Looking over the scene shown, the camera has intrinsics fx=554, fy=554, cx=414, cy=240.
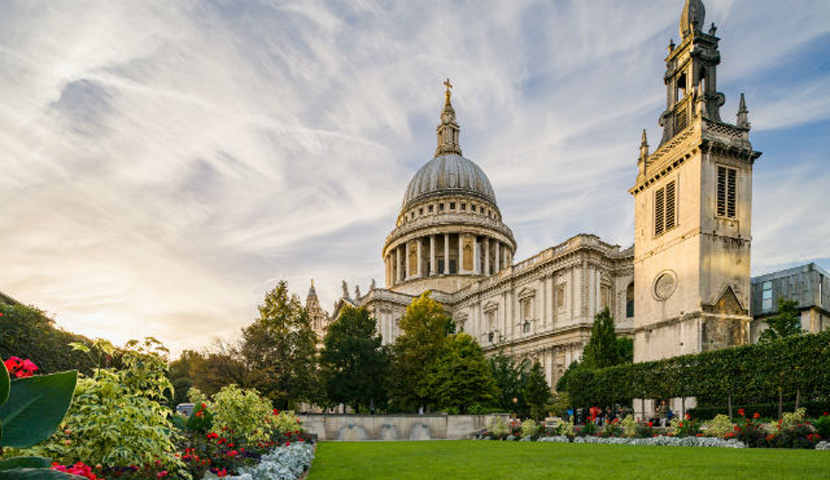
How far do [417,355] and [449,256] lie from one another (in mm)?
39946

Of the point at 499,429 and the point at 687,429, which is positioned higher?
the point at 687,429

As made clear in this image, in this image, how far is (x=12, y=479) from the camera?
1518 millimetres

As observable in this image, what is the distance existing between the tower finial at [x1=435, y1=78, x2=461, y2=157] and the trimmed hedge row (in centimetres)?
7272

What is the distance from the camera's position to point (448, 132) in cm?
10156

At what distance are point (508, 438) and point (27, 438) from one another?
93.4 ft

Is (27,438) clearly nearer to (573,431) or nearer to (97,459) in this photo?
(97,459)

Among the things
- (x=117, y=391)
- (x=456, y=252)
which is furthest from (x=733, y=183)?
(x=456, y=252)

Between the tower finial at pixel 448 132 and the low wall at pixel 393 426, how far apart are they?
72.2 metres

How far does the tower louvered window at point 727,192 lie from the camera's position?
33812mm

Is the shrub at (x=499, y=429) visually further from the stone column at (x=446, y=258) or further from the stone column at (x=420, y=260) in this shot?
the stone column at (x=420, y=260)

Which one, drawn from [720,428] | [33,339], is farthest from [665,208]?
[33,339]

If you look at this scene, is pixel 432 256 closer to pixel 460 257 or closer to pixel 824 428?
pixel 460 257

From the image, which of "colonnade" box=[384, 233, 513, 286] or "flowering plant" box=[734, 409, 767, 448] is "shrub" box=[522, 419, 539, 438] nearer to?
"flowering plant" box=[734, 409, 767, 448]

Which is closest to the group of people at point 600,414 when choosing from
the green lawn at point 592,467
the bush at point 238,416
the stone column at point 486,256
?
the green lawn at point 592,467
